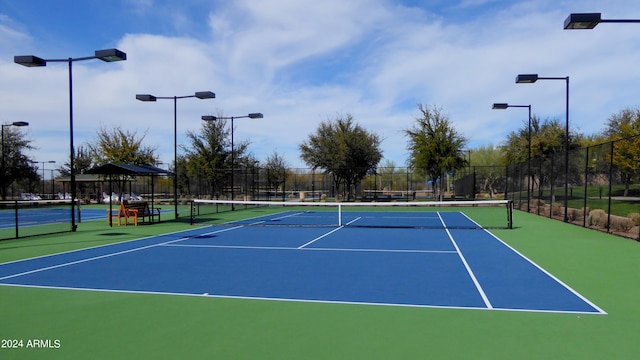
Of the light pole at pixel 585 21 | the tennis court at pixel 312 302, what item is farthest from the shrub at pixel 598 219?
the light pole at pixel 585 21

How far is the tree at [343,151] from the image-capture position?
34188 mm

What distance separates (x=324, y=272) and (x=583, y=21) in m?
8.57

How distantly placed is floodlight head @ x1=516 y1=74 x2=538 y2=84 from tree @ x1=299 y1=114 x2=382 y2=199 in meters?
17.2

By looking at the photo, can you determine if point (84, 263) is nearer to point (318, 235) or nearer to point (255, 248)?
point (255, 248)

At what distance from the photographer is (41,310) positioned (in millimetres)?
6027

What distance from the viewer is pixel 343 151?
3384 cm

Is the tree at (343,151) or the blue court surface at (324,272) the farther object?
the tree at (343,151)

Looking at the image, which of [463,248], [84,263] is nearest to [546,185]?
[463,248]

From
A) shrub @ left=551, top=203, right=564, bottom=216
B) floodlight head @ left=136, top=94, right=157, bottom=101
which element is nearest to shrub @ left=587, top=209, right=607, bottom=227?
shrub @ left=551, top=203, right=564, bottom=216

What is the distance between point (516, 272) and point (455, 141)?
976 inches

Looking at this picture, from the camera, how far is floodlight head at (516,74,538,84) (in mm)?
17406

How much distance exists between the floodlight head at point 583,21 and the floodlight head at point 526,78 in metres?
6.68

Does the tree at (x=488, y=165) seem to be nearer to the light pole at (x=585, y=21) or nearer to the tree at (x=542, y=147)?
the tree at (x=542, y=147)

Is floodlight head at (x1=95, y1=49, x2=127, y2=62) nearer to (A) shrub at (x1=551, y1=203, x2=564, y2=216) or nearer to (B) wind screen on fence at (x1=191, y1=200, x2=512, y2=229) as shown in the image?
(B) wind screen on fence at (x1=191, y1=200, x2=512, y2=229)
